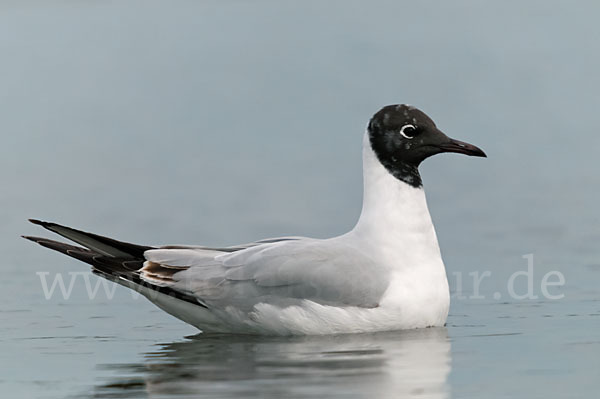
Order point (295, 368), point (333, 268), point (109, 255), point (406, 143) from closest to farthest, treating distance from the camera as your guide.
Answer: point (295, 368) < point (333, 268) < point (406, 143) < point (109, 255)

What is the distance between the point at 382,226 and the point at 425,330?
3.05 ft

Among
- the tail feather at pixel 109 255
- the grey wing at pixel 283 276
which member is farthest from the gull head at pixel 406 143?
the tail feather at pixel 109 255

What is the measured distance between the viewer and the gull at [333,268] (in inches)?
388

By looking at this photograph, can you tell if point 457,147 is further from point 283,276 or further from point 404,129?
point 283,276

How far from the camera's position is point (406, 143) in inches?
411

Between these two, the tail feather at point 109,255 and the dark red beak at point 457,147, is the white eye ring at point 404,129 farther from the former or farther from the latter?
the tail feather at point 109,255

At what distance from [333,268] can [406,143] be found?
4.22ft

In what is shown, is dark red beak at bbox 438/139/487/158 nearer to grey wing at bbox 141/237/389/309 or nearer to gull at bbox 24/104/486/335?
gull at bbox 24/104/486/335

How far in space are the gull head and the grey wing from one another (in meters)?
0.84

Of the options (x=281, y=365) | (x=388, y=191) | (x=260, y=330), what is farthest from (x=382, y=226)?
(x=281, y=365)

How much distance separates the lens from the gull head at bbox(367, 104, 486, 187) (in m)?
10.4

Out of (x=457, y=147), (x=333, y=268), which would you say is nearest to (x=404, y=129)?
(x=457, y=147)

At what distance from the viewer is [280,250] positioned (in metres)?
10.1

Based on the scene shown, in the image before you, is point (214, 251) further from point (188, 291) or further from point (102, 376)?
point (102, 376)
